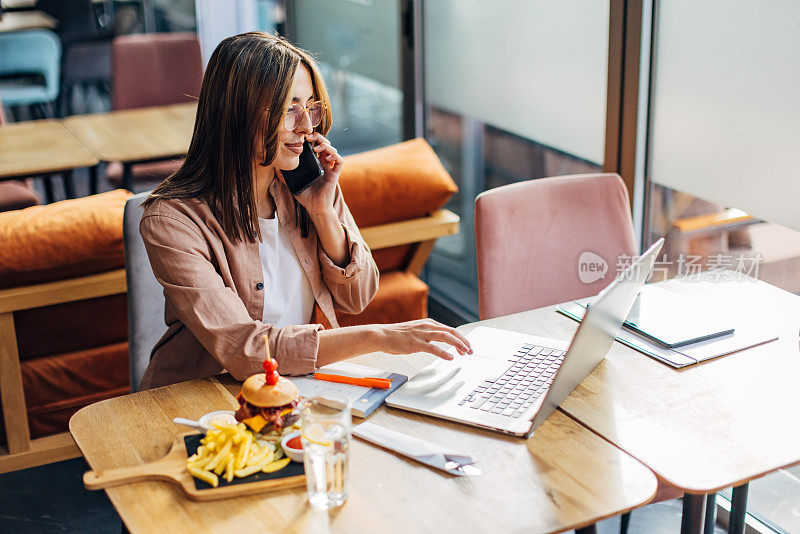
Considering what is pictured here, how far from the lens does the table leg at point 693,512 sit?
4.76 ft

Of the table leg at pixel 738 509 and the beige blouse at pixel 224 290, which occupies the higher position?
the beige blouse at pixel 224 290

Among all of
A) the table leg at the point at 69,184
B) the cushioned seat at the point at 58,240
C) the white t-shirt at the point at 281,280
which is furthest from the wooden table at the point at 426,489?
the table leg at the point at 69,184

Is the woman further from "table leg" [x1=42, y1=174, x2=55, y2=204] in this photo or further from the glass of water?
"table leg" [x1=42, y1=174, x2=55, y2=204]

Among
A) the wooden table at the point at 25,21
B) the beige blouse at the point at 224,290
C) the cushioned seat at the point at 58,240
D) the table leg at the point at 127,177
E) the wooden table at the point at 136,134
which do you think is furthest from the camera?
the wooden table at the point at 25,21

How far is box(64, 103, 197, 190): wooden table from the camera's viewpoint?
3.55 metres

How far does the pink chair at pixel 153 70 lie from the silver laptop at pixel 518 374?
3410mm

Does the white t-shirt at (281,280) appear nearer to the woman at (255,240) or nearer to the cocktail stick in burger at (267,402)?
the woman at (255,240)

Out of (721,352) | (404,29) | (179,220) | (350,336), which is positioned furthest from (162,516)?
(404,29)

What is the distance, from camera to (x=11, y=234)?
7.45 ft

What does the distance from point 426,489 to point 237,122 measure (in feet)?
2.73

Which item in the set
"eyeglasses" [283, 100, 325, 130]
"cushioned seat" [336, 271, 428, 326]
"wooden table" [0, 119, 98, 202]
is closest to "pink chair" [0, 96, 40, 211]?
"wooden table" [0, 119, 98, 202]

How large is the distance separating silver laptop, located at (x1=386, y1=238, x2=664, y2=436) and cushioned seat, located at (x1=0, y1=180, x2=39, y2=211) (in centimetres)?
262

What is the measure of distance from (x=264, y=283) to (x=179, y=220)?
0.23 m

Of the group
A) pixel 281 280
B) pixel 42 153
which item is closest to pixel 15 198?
pixel 42 153
